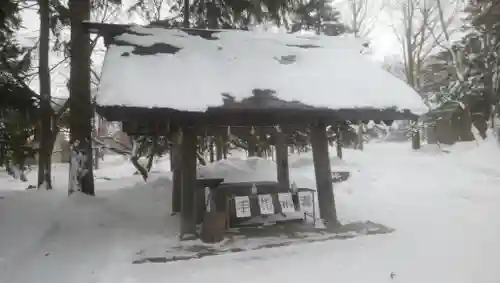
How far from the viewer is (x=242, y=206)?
28.0ft

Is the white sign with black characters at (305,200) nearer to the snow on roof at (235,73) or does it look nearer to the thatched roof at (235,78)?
the thatched roof at (235,78)

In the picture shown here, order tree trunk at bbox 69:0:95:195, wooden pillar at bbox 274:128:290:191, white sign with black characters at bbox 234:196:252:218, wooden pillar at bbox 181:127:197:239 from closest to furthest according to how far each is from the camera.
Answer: wooden pillar at bbox 181:127:197:239, white sign with black characters at bbox 234:196:252:218, tree trunk at bbox 69:0:95:195, wooden pillar at bbox 274:128:290:191

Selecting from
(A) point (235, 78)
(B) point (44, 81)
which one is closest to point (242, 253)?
(A) point (235, 78)

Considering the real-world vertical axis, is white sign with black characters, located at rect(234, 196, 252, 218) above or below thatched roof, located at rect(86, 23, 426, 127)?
below

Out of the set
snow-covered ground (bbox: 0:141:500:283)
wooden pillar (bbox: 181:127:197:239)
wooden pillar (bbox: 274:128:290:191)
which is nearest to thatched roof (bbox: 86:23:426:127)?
wooden pillar (bbox: 181:127:197:239)

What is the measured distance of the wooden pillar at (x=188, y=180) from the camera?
826cm

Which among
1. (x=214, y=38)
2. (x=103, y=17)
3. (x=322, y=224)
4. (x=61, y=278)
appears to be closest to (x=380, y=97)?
(x=322, y=224)

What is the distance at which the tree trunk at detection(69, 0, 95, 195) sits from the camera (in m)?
10.6

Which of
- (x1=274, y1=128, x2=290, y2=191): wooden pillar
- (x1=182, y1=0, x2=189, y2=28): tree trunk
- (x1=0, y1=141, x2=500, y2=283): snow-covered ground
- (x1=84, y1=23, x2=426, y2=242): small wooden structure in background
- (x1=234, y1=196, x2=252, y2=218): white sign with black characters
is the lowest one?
(x1=0, y1=141, x2=500, y2=283): snow-covered ground

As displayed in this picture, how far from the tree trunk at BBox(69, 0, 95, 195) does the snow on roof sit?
2.50m

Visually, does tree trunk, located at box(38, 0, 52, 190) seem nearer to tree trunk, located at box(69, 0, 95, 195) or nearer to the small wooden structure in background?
tree trunk, located at box(69, 0, 95, 195)

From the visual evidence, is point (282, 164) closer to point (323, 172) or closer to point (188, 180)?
point (323, 172)

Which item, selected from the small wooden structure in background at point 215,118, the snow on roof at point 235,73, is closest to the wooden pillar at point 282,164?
the small wooden structure in background at point 215,118

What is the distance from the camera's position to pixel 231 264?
684 cm
